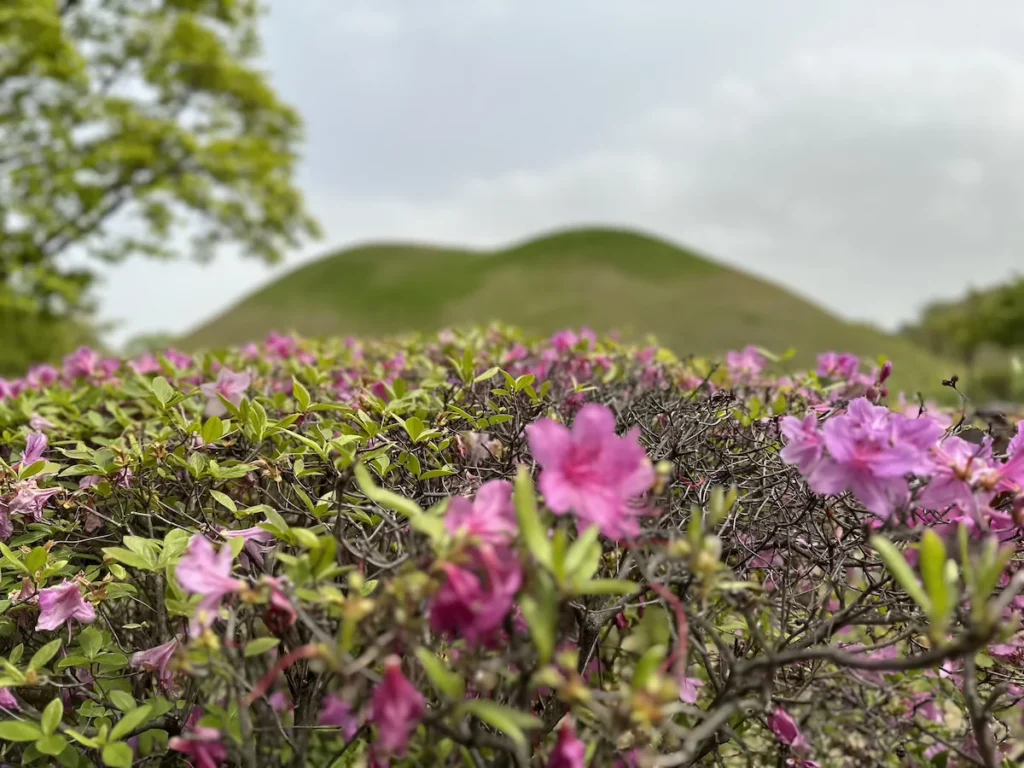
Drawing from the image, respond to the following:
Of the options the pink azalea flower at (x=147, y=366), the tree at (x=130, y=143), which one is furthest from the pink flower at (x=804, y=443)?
the tree at (x=130, y=143)

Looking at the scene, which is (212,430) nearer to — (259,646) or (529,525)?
(259,646)

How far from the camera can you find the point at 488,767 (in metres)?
1.17

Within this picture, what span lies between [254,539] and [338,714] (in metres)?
0.47

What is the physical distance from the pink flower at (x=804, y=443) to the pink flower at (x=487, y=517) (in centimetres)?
54

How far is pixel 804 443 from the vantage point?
120 cm

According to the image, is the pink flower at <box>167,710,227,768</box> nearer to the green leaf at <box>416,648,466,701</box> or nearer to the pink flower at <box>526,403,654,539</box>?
the green leaf at <box>416,648,466,701</box>

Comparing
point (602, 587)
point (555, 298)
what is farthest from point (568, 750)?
point (555, 298)

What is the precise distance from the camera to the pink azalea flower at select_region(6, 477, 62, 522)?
1610 millimetres

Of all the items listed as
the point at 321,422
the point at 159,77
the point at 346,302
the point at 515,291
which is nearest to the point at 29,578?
the point at 321,422

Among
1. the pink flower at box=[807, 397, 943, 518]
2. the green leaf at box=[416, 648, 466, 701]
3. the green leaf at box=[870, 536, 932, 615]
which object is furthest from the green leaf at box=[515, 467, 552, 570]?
the pink flower at box=[807, 397, 943, 518]

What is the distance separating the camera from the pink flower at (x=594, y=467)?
90 cm

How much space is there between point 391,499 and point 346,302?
3053 centimetres

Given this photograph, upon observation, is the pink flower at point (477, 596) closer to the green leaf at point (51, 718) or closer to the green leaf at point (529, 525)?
the green leaf at point (529, 525)

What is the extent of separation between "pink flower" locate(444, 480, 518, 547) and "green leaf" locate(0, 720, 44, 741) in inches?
34.9
